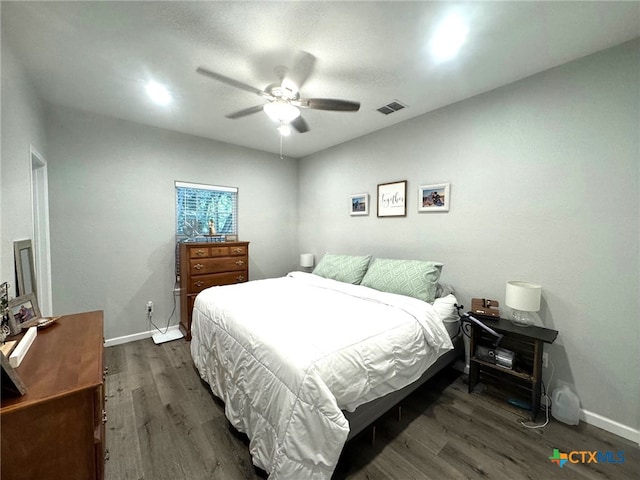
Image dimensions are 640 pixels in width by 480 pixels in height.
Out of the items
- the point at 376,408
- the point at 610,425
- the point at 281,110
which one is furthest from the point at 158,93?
the point at 610,425

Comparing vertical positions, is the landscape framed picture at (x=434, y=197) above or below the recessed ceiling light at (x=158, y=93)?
below

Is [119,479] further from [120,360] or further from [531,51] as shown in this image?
[531,51]

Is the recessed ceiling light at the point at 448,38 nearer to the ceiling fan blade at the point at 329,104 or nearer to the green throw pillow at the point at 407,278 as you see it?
the ceiling fan blade at the point at 329,104

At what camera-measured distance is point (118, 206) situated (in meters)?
3.19

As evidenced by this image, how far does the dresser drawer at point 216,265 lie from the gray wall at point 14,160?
1520 millimetres

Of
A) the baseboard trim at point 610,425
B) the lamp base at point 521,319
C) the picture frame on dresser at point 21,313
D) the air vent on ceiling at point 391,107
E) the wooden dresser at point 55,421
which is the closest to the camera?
the wooden dresser at point 55,421

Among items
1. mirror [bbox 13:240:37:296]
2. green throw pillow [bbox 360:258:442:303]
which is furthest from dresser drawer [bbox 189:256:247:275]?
green throw pillow [bbox 360:258:442:303]

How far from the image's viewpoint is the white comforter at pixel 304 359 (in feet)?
4.21

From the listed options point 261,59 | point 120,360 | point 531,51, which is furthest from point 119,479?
point 531,51

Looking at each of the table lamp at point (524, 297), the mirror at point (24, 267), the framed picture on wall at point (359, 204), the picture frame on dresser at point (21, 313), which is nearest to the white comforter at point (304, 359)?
the table lamp at point (524, 297)

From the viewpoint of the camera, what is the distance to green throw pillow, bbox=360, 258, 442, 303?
2.53 m

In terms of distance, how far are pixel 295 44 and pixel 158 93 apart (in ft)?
5.15

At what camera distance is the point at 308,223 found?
4.67m

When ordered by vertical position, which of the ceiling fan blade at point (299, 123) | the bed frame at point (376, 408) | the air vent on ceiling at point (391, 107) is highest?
the air vent on ceiling at point (391, 107)
